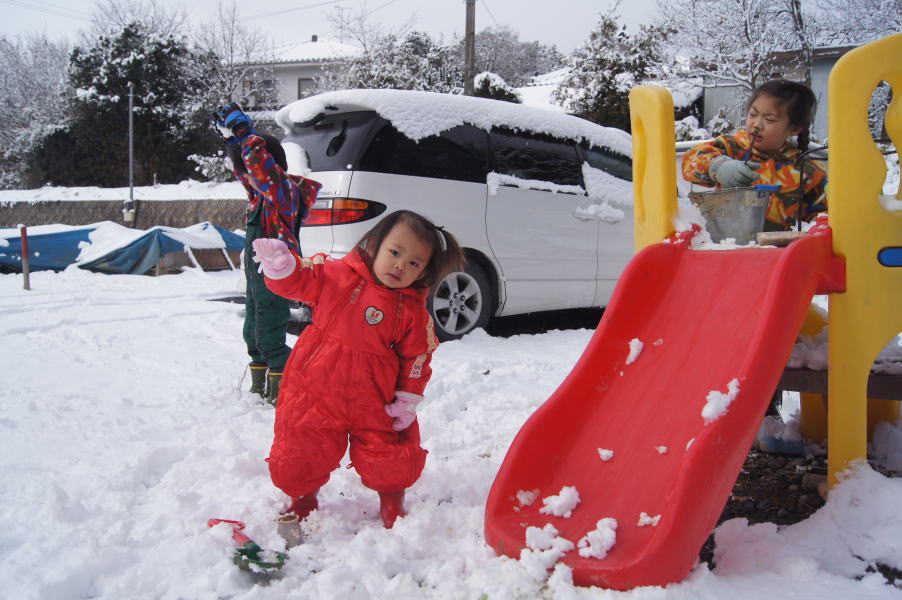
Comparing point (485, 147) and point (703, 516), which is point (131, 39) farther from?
point (703, 516)

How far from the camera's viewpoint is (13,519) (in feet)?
6.69

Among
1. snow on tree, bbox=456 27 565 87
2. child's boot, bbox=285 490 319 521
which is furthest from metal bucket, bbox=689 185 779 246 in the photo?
snow on tree, bbox=456 27 565 87

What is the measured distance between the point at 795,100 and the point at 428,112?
2.73 metres

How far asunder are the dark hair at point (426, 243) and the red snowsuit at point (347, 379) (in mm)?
71

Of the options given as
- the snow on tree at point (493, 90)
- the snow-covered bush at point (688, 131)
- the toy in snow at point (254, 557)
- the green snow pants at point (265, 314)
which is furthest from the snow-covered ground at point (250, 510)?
the snow on tree at point (493, 90)

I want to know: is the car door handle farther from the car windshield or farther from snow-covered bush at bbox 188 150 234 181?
snow-covered bush at bbox 188 150 234 181

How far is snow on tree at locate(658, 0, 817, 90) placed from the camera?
18.0 meters

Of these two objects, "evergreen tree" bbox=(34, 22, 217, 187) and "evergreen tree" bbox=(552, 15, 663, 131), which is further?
"evergreen tree" bbox=(34, 22, 217, 187)

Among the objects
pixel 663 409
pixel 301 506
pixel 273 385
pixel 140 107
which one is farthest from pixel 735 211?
pixel 140 107

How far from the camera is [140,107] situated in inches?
967

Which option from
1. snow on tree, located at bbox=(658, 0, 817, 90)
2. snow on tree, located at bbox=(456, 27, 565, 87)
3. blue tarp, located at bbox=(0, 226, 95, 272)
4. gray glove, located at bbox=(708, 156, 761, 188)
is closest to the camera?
gray glove, located at bbox=(708, 156, 761, 188)

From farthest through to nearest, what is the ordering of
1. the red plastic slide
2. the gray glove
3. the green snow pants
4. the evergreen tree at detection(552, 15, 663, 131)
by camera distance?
the evergreen tree at detection(552, 15, 663, 131) → the green snow pants → the gray glove → the red plastic slide

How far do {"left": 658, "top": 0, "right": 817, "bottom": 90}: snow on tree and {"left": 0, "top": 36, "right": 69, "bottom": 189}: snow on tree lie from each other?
24.2m

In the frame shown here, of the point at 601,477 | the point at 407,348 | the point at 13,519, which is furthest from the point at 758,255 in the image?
the point at 13,519
